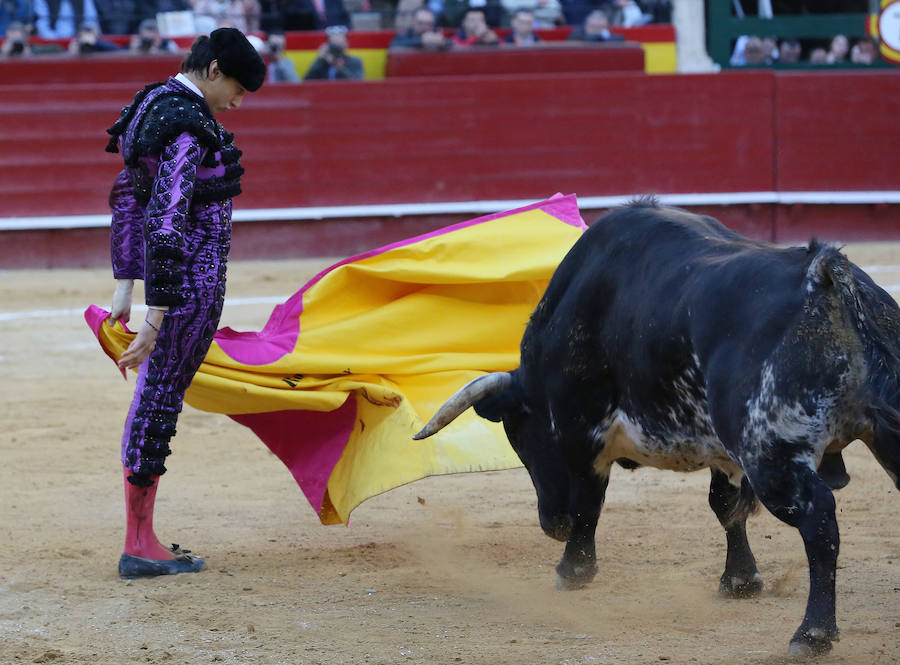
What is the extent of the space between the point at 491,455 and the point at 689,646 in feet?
2.96

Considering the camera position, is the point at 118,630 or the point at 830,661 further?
the point at 118,630

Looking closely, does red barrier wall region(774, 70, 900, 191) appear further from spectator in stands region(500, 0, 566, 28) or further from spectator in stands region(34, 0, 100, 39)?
spectator in stands region(34, 0, 100, 39)

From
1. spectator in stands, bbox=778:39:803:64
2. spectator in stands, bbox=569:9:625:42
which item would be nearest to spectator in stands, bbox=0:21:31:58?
spectator in stands, bbox=569:9:625:42

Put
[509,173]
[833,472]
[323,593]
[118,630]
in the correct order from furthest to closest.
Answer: [509,173], [323,593], [118,630], [833,472]

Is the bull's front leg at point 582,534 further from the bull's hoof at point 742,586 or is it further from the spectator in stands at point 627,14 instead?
the spectator in stands at point 627,14

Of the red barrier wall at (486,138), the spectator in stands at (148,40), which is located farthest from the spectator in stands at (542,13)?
the spectator in stands at (148,40)

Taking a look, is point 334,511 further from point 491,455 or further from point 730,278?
point 730,278

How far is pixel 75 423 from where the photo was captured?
16.2ft

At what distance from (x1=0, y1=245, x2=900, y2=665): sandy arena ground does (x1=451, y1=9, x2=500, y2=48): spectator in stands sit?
5421 mm

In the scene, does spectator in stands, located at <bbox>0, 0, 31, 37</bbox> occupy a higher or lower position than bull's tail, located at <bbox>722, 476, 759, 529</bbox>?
higher

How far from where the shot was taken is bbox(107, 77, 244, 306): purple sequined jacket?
2.95 metres

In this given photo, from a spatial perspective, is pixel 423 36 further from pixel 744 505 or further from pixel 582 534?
pixel 744 505

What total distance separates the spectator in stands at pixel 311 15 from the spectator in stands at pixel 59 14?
4.55 feet

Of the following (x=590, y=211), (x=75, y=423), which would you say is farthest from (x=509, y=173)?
(x=75, y=423)
